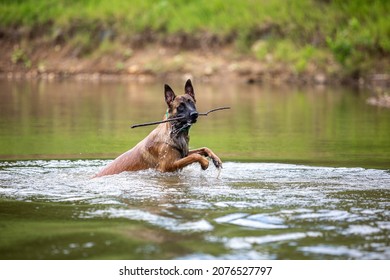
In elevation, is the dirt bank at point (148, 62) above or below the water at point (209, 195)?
above

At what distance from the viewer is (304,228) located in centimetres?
750

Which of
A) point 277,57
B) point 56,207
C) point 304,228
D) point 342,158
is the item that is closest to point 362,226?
point 304,228

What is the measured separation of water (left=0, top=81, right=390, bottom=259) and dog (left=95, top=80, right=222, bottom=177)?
177mm

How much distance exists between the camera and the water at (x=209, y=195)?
6.97 meters

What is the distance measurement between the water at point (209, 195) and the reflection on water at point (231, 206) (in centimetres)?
1

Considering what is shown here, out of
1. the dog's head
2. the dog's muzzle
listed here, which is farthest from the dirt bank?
the dog's muzzle

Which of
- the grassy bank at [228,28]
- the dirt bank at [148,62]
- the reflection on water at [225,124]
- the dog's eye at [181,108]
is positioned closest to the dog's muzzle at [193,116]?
the dog's eye at [181,108]

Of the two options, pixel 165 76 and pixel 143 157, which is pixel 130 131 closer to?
pixel 143 157

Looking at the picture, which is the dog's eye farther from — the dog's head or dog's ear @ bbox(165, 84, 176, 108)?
dog's ear @ bbox(165, 84, 176, 108)

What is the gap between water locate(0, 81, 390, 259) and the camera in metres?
6.97

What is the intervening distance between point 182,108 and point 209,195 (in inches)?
79.2

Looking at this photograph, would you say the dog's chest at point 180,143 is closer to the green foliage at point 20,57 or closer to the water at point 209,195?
the water at point 209,195

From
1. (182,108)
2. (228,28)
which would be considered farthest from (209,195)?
(228,28)

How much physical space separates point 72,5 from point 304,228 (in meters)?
41.1
